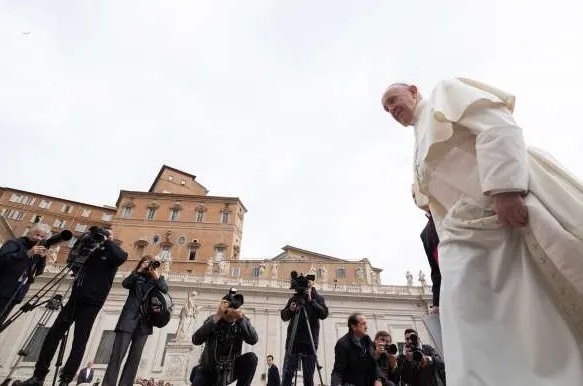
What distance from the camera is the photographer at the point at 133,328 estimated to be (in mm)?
3973

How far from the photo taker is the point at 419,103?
8.08 ft

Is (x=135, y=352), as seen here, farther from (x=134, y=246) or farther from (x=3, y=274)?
(x=134, y=246)

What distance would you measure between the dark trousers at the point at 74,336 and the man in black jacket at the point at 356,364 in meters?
3.15

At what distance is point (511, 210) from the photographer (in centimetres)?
155

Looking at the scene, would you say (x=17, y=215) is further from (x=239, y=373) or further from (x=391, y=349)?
(x=391, y=349)

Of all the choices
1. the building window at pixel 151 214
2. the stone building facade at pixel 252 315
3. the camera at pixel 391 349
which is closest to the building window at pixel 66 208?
the building window at pixel 151 214

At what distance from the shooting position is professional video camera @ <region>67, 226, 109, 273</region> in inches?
159

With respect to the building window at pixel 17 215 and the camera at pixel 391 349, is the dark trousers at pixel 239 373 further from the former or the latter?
the building window at pixel 17 215

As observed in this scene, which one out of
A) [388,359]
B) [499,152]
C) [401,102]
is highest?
[401,102]

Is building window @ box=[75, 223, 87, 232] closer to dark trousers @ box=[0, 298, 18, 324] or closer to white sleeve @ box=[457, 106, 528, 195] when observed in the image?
dark trousers @ box=[0, 298, 18, 324]

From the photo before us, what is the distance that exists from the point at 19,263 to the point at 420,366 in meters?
5.84

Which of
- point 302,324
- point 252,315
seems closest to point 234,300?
point 302,324

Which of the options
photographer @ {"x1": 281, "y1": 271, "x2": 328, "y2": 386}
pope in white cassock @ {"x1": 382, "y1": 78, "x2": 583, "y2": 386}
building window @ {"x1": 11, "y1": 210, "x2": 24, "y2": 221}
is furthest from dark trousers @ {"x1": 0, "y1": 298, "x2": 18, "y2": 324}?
building window @ {"x1": 11, "y1": 210, "x2": 24, "y2": 221}

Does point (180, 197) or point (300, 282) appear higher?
point (180, 197)
